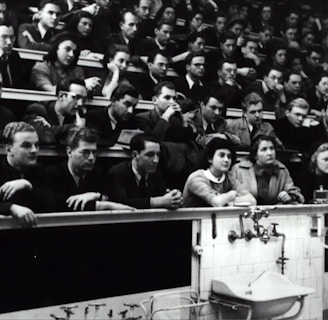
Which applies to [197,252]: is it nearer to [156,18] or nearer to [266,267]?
[266,267]

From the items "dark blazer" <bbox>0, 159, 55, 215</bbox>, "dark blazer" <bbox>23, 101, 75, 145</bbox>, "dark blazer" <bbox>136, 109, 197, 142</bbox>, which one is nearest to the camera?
"dark blazer" <bbox>0, 159, 55, 215</bbox>

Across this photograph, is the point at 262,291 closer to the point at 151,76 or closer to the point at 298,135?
the point at 298,135

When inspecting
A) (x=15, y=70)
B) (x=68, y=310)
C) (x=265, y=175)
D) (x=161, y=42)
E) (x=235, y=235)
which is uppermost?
(x=161, y=42)

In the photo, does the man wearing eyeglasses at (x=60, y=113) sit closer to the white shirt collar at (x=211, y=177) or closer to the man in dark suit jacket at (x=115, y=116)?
the man in dark suit jacket at (x=115, y=116)

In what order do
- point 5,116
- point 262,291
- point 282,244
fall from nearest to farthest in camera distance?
point 5,116
point 262,291
point 282,244

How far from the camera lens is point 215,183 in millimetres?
4566

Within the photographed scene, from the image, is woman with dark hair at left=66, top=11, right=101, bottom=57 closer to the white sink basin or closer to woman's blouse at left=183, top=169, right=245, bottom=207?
woman's blouse at left=183, top=169, right=245, bottom=207

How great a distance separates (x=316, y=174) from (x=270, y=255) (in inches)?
36.8

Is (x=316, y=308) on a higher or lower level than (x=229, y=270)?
lower

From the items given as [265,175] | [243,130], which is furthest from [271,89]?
[265,175]

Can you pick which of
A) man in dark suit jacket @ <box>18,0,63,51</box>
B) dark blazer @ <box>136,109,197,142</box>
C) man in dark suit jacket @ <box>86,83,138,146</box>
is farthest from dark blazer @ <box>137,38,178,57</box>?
man in dark suit jacket @ <box>18,0,63,51</box>

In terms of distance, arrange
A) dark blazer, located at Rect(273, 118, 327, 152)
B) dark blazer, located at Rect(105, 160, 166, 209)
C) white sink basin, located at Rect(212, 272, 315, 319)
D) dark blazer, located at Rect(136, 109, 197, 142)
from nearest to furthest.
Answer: dark blazer, located at Rect(105, 160, 166, 209), dark blazer, located at Rect(136, 109, 197, 142), white sink basin, located at Rect(212, 272, 315, 319), dark blazer, located at Rect(273, 118, 327, 152)

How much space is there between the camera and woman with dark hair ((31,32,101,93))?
3721mm

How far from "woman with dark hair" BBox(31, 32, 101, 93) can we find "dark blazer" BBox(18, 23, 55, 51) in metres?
0.05
